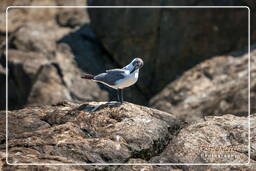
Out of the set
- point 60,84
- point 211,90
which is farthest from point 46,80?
point 211,90

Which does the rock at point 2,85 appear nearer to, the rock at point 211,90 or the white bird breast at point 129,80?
the rock at point 211,90

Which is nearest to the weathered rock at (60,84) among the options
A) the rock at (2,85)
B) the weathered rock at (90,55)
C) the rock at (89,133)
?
the weathered rock at (90,55)

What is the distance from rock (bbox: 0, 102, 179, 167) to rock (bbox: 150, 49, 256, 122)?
7.93 m

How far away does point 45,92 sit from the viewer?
952 inches

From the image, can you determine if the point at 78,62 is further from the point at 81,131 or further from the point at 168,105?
the point at 81,131

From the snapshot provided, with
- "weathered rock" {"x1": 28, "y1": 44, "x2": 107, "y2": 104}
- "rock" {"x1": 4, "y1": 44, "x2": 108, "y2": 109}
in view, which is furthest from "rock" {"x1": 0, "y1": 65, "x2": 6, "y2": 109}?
"weathered rock" {"x1": 28, "y1": 44, "x2": 107, "y2": 104}

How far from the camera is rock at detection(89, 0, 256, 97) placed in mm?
23609

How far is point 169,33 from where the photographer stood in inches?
924

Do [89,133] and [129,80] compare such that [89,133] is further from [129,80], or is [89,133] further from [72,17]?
[72,17]

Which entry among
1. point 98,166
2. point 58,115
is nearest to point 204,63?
point 58,115

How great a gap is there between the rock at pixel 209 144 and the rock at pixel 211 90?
7.48 meters

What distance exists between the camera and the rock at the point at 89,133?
43.2 ft

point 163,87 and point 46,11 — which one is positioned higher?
point 46,11

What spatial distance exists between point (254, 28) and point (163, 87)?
342 cm
